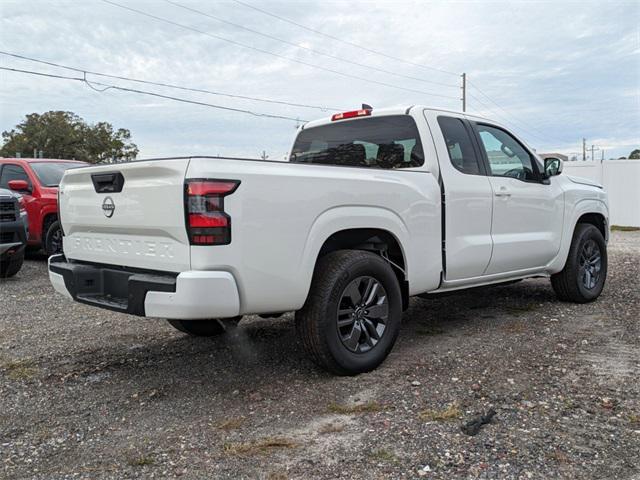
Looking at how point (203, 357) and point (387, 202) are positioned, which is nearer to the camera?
point (387, 202)

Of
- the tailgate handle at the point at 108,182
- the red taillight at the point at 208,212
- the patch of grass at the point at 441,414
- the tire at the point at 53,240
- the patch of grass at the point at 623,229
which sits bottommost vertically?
the patch of grass at the point at 623,229

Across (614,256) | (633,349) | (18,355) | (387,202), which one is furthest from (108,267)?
(614,256)

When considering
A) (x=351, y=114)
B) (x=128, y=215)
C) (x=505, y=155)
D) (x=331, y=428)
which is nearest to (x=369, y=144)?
(x=351, y=114)

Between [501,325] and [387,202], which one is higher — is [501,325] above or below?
below

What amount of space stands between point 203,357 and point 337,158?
6.43ft

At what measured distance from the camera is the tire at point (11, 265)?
8.14 metres

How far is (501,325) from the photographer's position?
210 inches

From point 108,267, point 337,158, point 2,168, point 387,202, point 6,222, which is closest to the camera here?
point 108,267

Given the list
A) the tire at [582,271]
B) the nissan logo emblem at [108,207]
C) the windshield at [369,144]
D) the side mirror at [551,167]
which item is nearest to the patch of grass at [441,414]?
the windshield at [369,144]

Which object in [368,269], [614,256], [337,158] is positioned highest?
[337,158]

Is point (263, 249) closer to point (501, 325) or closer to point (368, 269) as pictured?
point (368, 269)

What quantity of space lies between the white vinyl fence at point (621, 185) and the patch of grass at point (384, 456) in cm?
2041

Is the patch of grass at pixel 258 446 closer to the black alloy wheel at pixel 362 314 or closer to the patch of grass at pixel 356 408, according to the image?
the patch of grass at pixel 356 408

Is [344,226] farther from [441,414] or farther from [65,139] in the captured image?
[65,139]
